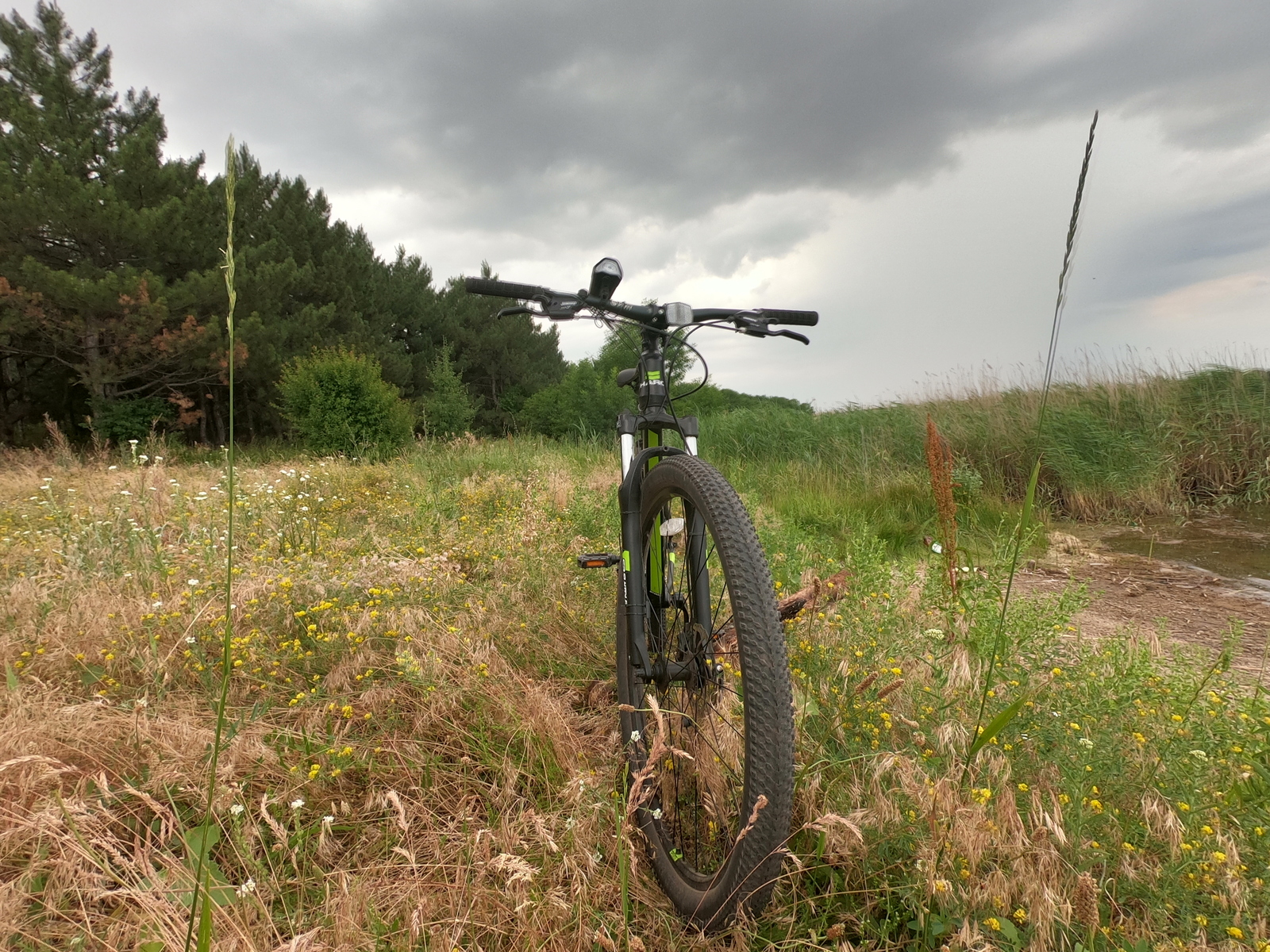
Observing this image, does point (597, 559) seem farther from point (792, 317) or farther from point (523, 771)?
point (792, 317)

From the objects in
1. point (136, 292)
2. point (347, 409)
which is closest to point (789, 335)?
point (347, 409)

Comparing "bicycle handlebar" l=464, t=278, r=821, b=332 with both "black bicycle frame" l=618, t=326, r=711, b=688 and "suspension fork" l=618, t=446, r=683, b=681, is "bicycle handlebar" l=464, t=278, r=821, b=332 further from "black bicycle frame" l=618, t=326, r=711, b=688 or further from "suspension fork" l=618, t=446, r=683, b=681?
"suspension fork" l=618, t=446, r=683, b=681

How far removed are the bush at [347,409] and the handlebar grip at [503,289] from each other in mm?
10944

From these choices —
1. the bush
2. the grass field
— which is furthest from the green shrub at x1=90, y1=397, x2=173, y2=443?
the grass field

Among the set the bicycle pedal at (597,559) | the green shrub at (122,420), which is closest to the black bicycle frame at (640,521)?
the bicycle pedal at (597,559)

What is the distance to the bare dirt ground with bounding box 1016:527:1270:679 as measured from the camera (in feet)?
9.62

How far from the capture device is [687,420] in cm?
186

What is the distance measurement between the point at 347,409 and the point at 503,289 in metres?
12.1

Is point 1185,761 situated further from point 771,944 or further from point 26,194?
point 26,194

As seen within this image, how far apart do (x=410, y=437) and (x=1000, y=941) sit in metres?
13.7

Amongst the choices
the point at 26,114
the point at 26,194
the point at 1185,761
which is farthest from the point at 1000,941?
the point at 26,114

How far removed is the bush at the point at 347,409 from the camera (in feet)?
40.9

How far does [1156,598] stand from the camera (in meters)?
3.68

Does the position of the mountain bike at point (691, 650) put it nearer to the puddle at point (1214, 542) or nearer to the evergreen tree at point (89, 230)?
the puddle at point (1214, 542)
